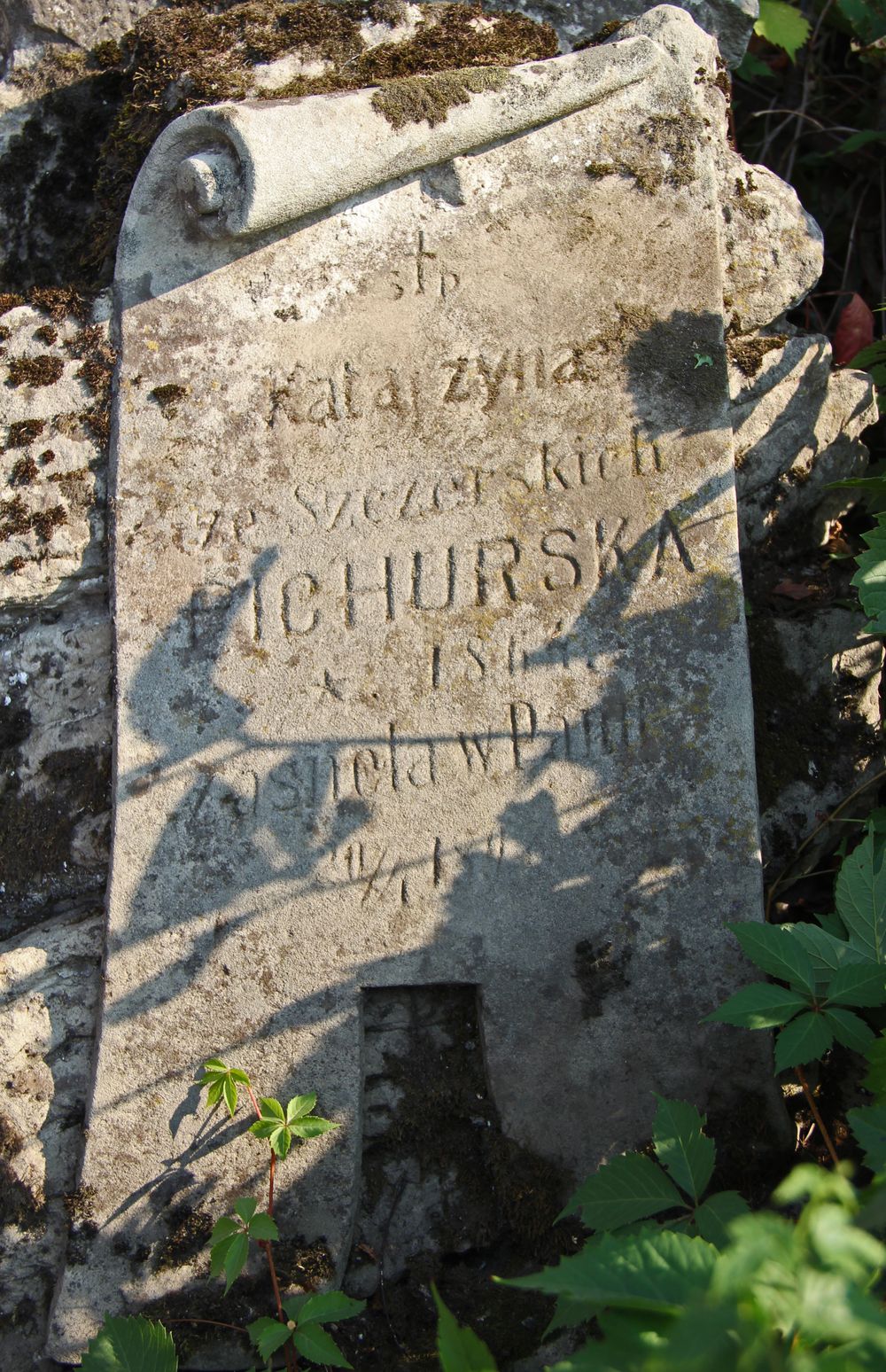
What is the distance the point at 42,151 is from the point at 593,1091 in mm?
3155

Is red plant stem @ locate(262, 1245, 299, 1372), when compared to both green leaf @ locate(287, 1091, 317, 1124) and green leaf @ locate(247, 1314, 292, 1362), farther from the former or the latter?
green leaf @ locate(287, 1091, 317, 1124)

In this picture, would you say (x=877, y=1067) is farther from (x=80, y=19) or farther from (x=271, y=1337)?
(x=80, y=19)

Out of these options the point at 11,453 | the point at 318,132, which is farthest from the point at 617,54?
the point at 11,453

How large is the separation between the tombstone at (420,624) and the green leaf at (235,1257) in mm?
222

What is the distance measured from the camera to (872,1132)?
1864mm

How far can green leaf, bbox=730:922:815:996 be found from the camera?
2.09 metres

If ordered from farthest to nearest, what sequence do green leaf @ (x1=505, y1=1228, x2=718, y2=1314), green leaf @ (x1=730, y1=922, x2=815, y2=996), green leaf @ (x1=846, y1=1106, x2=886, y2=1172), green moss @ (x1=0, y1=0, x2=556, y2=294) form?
1. green moss @ (x1=0, y1=0, x2=556, y2=294)
2. green leaf @ (x1=730, y1=922, x2=815, y2=996)
3. green leaf @ (x1=846, y1=1106, x2=886, y2=1172)
4. green leaf @ (x1=505, y1=1228, x2=718, y2=1314)

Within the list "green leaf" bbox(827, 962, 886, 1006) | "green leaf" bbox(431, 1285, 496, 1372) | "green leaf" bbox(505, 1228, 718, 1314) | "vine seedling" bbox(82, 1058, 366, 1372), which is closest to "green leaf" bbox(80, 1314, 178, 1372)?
"vine seedling" bbox(82, 1058, 366, 1372)

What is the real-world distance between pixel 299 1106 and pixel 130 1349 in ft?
1.78

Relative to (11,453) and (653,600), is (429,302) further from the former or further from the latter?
(11,453)

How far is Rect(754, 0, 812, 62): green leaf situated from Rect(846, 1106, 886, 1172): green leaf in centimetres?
376

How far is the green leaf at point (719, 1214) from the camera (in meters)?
1.91

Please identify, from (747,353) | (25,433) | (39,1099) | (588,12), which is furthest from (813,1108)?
(588,12)

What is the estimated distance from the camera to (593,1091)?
2.43 meters
